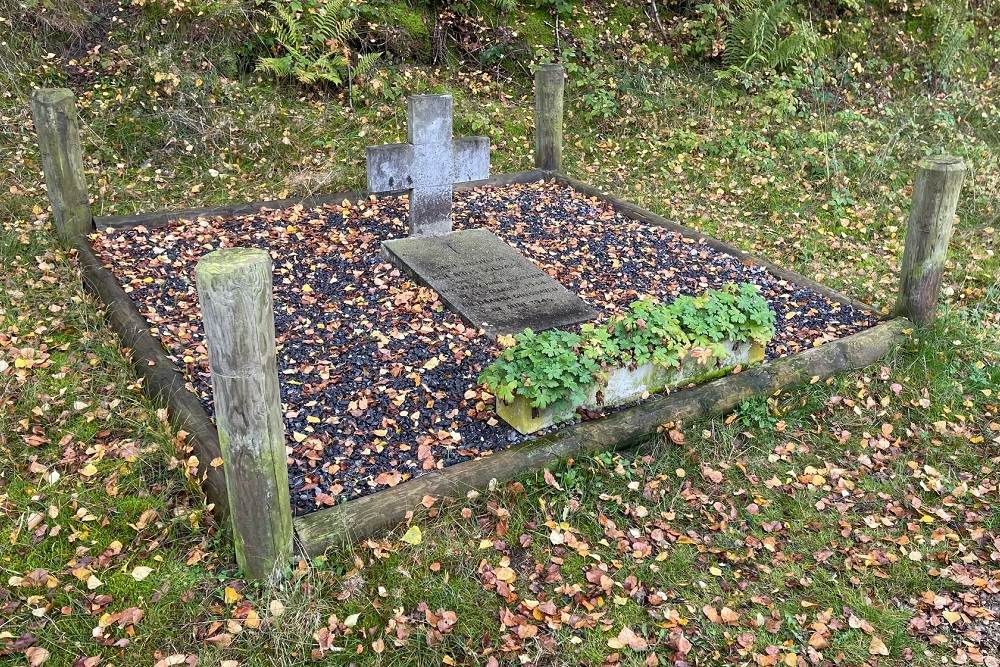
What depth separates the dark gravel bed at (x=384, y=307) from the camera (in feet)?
13.3

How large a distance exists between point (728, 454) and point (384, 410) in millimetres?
1895

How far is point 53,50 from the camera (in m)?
7.82

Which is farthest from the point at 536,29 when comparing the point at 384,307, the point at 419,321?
the point at 419,321

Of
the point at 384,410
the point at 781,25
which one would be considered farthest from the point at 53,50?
the point at 781,25

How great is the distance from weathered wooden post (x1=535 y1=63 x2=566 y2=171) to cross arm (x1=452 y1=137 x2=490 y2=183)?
5.20ft

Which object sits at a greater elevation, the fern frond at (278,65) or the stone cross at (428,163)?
the fern frond at (278,65)

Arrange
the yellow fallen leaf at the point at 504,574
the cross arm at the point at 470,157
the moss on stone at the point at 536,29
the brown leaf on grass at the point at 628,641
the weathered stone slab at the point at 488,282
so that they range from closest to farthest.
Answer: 1. the brown leaf on grass at the point at 628,641
2. the yellow fallen leaf at the point at 504,574
3. the weathered stone slab at the point at 488,282
4. the cross arm at the point at 470,157
5. the moss on stone at the point at 536,29

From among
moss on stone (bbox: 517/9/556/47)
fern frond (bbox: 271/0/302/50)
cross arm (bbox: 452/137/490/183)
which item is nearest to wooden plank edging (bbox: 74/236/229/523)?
cross arm (bbox: 452/137/490/183)

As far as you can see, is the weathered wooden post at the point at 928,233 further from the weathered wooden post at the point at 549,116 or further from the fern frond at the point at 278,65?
the fern frond at the point at 278,65

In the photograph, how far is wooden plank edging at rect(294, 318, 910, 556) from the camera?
137 inches

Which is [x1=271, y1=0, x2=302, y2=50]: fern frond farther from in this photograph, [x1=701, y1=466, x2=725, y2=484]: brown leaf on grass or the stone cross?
[x1=701, y1=466, x2=725, y2=484]: brown leaf on grass

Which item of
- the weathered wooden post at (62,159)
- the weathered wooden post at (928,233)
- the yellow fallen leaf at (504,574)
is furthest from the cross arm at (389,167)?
the weathered wooden post at (928,233)

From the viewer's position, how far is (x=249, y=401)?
2906 mm

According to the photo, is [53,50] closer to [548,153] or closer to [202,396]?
[548,153]
